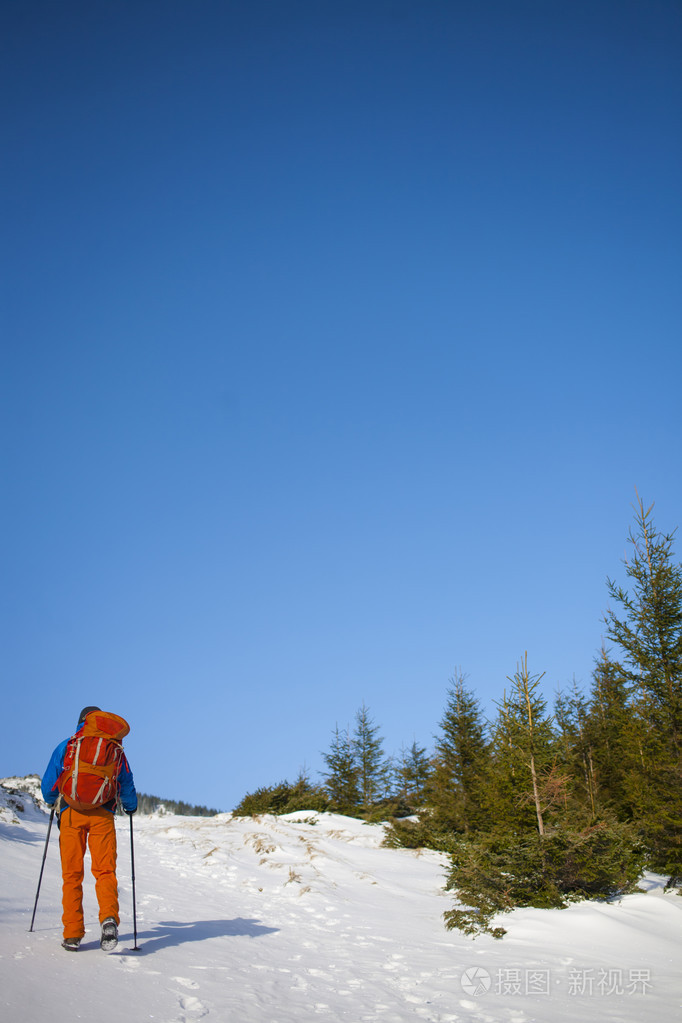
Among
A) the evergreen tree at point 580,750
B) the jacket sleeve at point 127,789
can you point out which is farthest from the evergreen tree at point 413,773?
the jacket sleeve at point 127,789

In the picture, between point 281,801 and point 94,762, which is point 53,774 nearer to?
point 94,762

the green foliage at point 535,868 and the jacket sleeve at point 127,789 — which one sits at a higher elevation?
the jacket sleeve at point 127,789

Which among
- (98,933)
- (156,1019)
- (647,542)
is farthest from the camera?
(647,542)

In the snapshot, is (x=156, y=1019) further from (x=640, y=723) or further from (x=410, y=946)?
(x=640, y=723)

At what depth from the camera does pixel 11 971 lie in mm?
4598

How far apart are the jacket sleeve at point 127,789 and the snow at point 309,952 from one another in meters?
1.19

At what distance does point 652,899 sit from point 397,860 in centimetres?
657

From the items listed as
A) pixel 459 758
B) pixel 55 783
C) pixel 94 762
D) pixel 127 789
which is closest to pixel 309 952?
pixel 127 789

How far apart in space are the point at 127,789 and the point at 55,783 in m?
0.72

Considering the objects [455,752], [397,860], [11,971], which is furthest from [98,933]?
[455,752]

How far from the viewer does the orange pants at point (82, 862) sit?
5445 mm

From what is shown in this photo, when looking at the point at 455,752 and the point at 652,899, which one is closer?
the point at 652,899

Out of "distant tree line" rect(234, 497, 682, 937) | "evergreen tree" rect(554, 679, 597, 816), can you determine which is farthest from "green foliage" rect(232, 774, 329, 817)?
"evergreen tree" rect(554, 679, 597, 816)

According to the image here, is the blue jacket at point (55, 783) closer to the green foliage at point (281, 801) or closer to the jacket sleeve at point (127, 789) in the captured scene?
the jacket sleeve at point (127, 789)
